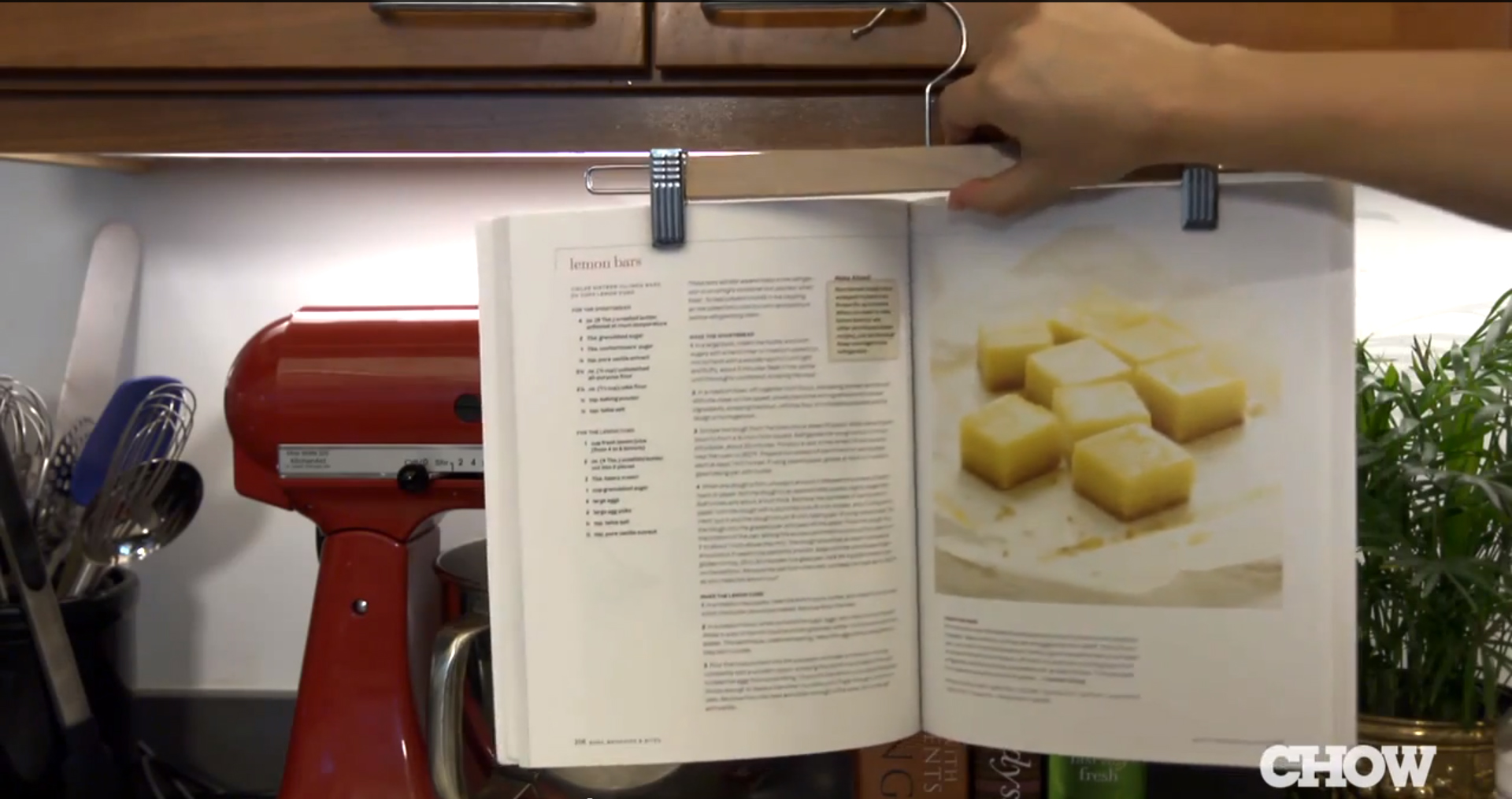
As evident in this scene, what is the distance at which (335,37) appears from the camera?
2.12 ft

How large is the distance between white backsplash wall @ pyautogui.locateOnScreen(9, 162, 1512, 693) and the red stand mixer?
22 cm

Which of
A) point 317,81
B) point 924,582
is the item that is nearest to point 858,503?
point 924,582

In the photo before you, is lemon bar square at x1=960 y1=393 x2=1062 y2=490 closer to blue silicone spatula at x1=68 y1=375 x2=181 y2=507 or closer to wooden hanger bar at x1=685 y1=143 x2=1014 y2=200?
wooden hanger bar at x1=685 y1=143 x2=1014 y2=200

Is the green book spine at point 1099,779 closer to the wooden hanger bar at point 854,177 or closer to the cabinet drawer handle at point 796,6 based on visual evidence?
the wooden hanger bar at point 854,177

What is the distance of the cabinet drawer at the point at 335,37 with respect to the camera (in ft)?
2.12

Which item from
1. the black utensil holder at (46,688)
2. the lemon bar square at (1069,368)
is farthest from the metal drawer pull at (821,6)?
the black utensil holder at (46,688)

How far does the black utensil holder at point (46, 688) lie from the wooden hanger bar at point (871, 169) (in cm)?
62

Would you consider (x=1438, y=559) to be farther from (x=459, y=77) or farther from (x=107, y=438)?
(x=107, y=438)

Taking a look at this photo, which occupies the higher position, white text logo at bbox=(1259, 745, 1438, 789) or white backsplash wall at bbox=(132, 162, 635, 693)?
white backsplash wall at bbox=(132, 162, 635, 693)

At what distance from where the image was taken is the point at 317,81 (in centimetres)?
66

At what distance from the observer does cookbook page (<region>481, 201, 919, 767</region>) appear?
21.4 inches

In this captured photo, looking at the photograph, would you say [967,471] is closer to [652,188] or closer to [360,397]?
[652,188]

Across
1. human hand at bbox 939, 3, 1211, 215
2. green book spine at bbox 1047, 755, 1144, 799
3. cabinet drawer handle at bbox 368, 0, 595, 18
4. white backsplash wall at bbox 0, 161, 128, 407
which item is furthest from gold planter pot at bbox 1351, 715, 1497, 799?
white backsplash wall at bbox 0, 161, 128, 407

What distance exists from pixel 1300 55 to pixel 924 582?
1.04ft
